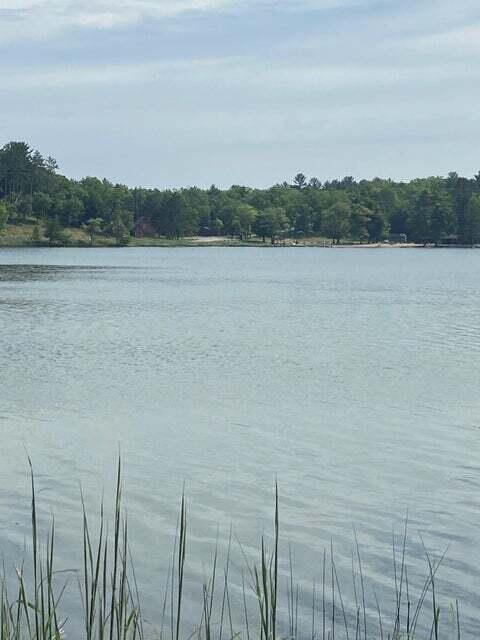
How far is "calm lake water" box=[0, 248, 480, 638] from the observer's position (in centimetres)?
1197

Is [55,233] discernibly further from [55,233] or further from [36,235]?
[36,235]

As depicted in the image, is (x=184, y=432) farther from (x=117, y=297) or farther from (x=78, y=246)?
(x=78, y=246)

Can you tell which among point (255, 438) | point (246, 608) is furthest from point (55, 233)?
point (246, 608)

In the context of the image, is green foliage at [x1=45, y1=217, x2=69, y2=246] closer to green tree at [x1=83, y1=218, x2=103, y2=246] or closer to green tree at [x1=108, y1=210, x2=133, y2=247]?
green tree at [x1=83, y1=218, x2=103, y2=246]

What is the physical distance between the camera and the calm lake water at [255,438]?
12.0 metres

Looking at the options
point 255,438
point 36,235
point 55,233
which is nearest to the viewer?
point 255,438

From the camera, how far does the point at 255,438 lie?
1798cm

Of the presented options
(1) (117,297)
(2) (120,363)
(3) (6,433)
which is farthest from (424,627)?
(1) (117,297)

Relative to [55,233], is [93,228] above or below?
above

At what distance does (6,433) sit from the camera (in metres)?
18.0

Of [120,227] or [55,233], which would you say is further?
[120,227]

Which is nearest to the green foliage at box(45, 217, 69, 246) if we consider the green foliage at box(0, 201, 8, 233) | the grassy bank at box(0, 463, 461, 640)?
the green foliage at box(0, 201, 8, 233)

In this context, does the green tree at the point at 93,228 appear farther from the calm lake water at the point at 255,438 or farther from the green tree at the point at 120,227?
the calm lake water at the point at 255,438

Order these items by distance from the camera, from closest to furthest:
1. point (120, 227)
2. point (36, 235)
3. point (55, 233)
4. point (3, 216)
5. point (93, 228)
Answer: point (3, 216), point (36, 235), point (55, 233), point (93, 228), point (120, 227)
